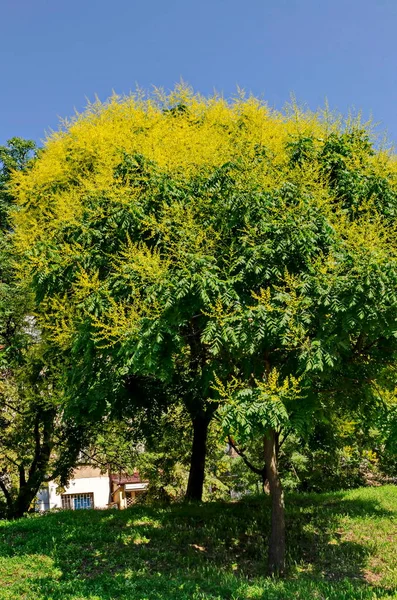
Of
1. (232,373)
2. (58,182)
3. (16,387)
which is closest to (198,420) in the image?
(232,373)

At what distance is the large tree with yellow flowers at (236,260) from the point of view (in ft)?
19.4

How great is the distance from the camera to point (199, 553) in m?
7.97

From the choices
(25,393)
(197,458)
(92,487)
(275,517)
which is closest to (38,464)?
(25,393)

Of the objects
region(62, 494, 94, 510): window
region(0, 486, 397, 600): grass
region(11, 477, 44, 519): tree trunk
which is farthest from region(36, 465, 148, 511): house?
region(0, 486, 397, 600): grass

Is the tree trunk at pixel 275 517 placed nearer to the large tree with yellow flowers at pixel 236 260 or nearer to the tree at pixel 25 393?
the large tree with yellow flowers at pixel 236 260

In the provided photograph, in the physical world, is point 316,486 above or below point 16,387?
below

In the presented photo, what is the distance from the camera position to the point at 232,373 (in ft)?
24.6

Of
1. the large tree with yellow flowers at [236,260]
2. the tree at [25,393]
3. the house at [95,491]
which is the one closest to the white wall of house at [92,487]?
the house at [95,491]

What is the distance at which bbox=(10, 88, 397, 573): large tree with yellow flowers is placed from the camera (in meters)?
5.93

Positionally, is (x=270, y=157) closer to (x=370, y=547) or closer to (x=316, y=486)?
(x=370, y=547)

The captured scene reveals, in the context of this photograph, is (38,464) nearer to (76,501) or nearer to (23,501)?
(23,501)

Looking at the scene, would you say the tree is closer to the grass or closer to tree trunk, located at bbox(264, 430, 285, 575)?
the grass

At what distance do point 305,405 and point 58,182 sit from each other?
5.63m

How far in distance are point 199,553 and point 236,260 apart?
4835 millimetres
